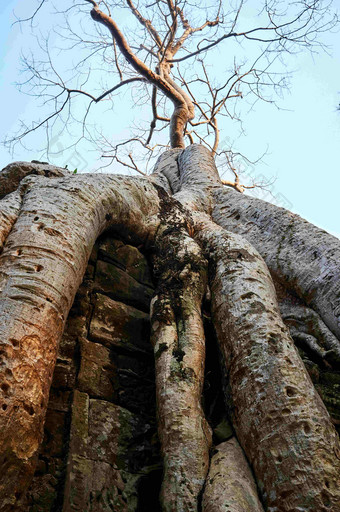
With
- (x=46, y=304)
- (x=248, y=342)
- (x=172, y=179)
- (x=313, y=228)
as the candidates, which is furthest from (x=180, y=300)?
(x=172, y=179)

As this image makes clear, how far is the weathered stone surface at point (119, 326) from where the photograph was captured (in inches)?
71.1

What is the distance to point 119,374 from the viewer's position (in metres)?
1.70

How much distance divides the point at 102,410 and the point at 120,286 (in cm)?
73

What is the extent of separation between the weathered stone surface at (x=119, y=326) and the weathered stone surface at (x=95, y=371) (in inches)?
2.6

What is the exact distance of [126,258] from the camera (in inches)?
90.9

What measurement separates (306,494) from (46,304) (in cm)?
102

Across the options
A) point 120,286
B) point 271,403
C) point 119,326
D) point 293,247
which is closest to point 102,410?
point 119,326

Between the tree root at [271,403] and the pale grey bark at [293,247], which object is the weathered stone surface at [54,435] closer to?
the tree root at [271,403]

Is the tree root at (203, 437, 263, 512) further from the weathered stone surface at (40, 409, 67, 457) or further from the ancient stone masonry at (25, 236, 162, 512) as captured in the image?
the weathered stone surface at (40, 409, 67, 457)

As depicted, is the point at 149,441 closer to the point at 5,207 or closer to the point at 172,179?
the point at 5,207

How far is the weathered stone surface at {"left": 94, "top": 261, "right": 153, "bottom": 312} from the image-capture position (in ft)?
6.72

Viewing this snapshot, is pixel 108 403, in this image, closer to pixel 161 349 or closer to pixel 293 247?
pixel 161 349

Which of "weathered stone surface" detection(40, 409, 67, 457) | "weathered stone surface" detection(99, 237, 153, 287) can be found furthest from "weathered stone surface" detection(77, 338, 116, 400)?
"weathered stone surface" detection(99, 237, 153, 287)

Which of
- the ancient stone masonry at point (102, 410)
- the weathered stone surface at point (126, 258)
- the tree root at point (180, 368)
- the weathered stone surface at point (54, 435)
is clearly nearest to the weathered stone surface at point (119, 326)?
the ancient stone masonry at point (102, 410)
